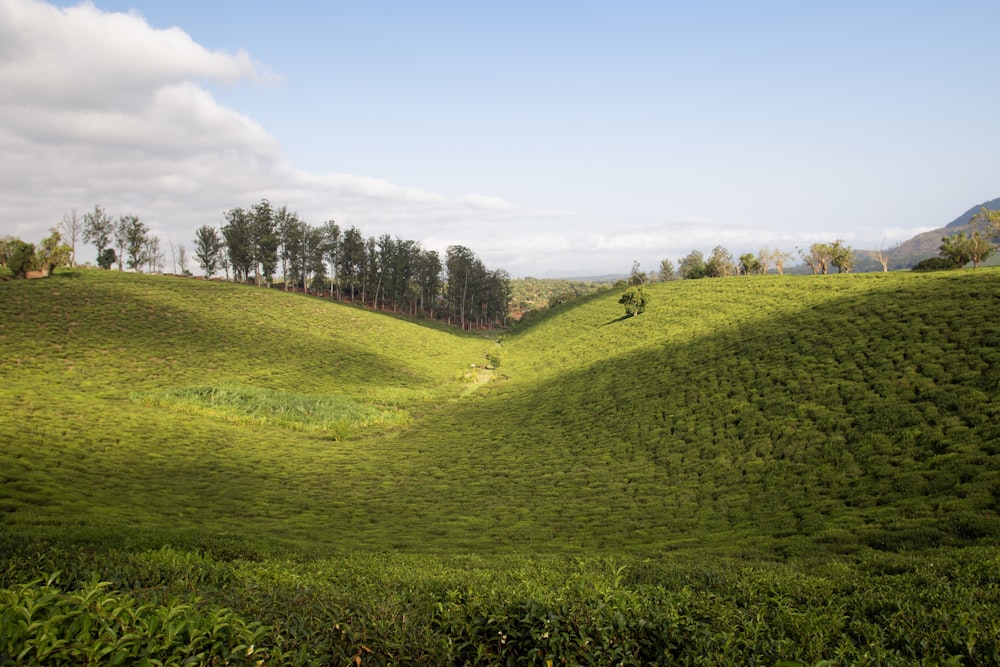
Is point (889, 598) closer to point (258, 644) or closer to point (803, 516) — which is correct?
point (258, 644)

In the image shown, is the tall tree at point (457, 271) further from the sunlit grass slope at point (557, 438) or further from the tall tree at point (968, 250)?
the tall tree at point (968, 250)

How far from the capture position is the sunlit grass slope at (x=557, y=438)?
44.2 feet

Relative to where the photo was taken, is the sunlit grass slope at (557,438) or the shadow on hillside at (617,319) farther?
the shadow on hillside at (617,319)

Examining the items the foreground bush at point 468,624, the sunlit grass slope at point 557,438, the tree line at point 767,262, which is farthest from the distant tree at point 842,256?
the foreground bush at point 468,624

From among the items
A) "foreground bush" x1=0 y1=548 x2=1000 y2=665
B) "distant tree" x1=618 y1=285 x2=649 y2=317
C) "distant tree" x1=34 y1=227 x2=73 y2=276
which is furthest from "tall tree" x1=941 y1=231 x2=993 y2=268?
"distant tree" x1=34 y1=227 x2=73 y2=276

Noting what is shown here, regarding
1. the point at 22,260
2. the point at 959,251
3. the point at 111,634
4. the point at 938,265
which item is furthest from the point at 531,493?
the point at 22,260

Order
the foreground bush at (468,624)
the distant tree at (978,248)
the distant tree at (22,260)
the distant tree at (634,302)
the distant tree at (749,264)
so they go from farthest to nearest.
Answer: the distant tree at (749,264) < the distant tree at (634,302) < the distant tree at (22,260) < the distant tree at (978,248) < the foreground bush at (468,624)

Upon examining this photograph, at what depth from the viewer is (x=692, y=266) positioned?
99.5m

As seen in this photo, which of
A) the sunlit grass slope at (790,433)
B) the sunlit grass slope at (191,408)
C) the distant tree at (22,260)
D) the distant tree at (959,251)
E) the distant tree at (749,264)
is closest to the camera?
the sunlit grass slope at (790,433)

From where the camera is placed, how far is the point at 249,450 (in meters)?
23.7

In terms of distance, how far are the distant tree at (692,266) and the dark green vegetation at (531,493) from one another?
4200 cm

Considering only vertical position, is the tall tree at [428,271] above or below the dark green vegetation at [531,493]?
above

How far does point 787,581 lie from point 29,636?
28.0 ft

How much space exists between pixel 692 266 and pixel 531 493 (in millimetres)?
91352
